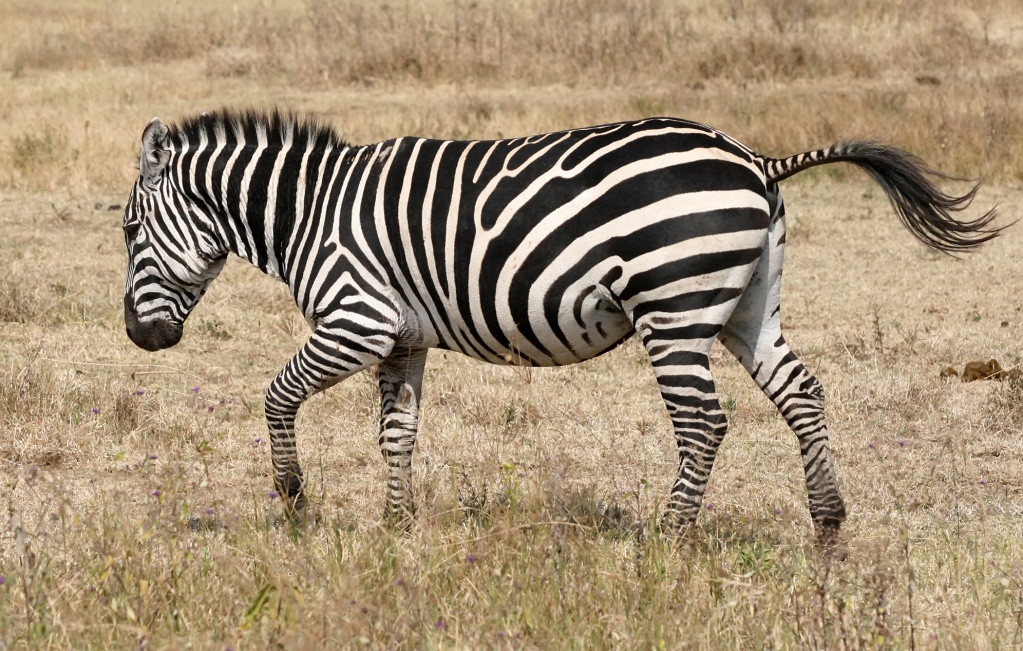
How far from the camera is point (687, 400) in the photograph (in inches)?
184

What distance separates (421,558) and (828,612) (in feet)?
4.88

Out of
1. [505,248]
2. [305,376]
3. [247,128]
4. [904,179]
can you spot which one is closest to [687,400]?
[505,248]

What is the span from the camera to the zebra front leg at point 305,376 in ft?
16.5

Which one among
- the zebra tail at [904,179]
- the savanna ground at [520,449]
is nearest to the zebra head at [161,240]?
the savanna ground at [520,449]

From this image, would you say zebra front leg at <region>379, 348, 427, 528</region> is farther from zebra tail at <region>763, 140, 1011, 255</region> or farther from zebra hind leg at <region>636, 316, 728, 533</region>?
zebra tail at <region>763, 140, 1011, 255</region>

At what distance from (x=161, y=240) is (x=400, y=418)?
141cm

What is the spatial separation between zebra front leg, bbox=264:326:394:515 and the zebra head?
0.81m

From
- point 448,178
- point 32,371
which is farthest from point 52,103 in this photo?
point 448,178

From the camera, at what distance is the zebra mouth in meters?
5.71

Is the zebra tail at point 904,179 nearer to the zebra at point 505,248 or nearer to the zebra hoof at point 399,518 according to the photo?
the zebra at point 505,248

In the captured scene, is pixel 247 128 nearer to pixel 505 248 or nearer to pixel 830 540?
pixel 505 248

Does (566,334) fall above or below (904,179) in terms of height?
below

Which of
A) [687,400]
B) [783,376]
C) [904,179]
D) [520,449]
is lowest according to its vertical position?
[520,449]

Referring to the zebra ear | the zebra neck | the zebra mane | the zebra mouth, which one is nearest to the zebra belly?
the zebra neck
